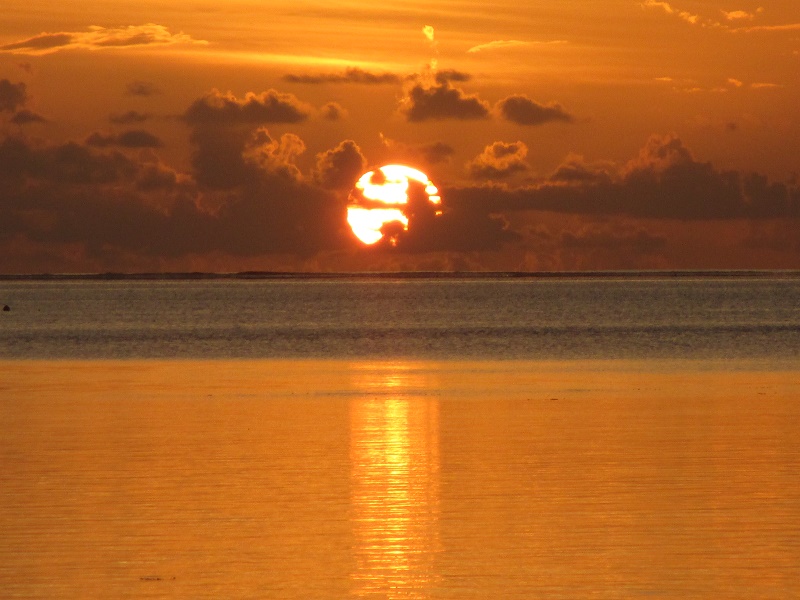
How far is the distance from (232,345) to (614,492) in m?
43.0

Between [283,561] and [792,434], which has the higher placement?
[792,434]

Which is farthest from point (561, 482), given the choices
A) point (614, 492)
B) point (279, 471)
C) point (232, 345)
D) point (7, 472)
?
point (232, 345)

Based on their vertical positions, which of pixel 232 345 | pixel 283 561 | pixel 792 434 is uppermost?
pixel 232 345

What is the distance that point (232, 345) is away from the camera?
58438 mm

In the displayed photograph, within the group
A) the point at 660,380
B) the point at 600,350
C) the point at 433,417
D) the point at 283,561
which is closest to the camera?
the point at 283,561

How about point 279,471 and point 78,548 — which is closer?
point 78,548

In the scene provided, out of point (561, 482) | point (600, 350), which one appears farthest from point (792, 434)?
point (600, 350)

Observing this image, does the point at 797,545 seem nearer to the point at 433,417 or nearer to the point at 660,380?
the point at 433,417

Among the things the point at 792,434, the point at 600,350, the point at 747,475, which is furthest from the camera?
the point at 600,350

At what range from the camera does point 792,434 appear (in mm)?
21766

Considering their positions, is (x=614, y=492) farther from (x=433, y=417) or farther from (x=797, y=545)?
(x=433, y=417)

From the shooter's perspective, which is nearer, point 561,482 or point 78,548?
point 78,548

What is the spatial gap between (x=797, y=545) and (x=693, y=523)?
1.37 m

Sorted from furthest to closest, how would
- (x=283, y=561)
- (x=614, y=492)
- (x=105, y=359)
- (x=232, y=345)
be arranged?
(x=232, y=345) < (x=105, y=359) < (x=614, y=492) < (x=283, y=561)
